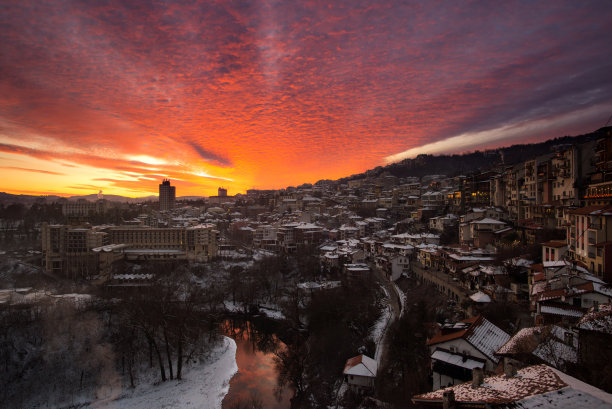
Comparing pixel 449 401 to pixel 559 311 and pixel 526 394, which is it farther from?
pixel 559 311

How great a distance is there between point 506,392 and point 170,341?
600 inches

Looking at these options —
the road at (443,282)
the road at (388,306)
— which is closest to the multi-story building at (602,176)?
the road at (443,282)

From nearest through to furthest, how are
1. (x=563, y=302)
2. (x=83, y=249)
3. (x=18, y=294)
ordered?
(x=563, y=302), (x=18, y=294), (x=83, y=249)

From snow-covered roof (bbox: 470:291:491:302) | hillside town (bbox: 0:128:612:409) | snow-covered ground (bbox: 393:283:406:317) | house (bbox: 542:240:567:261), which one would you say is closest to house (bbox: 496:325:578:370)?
hillside town (bbox: 0:128:612:409)

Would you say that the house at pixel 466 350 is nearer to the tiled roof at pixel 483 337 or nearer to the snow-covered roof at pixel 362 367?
the tiled roof at pixel 483 337

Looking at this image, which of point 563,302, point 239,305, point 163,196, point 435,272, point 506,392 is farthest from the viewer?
point 163,196

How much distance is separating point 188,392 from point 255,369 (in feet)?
9.63

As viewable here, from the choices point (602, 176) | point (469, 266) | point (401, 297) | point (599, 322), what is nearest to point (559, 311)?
point (599, 322)

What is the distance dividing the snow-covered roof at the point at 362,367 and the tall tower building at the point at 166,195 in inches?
3391

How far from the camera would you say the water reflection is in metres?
11.6

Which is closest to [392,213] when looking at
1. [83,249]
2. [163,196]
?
[83,249]

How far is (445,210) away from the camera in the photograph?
103ft

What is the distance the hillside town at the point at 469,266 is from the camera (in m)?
5.79

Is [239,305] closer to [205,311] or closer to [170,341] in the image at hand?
[205,311]
